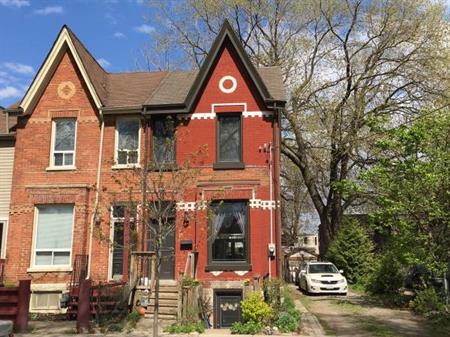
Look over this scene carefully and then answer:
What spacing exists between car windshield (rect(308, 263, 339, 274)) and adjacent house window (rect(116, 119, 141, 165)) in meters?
10.8

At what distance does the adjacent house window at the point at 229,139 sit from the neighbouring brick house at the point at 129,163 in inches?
1.4

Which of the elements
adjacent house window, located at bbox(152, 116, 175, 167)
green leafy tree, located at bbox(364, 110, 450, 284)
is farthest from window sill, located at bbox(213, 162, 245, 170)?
green leafy tree, located at bbox(364, 110, 450, 284)

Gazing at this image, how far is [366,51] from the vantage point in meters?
31.1

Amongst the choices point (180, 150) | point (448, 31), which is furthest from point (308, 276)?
point (448, 31)

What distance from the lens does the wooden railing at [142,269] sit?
16281 millimetres

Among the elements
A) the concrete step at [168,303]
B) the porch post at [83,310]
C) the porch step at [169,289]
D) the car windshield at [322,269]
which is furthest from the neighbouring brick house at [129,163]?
the car windshield at [322,269]

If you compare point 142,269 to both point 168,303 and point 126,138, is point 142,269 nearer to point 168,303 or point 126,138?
point 168,303

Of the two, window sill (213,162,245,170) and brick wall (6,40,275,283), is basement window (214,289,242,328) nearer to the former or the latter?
brick wall (6,40,275,283)

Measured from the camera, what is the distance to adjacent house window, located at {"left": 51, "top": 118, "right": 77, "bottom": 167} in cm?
1878

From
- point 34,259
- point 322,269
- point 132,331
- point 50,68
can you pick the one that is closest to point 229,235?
point 132,331

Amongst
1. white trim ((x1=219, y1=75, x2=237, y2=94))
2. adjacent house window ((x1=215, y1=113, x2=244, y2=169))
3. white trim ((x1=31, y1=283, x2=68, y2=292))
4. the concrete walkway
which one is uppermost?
white trim ((x1=219, y1=75, x2=237, y2=94))

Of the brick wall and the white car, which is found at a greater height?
the brick wall

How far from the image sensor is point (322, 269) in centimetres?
2417

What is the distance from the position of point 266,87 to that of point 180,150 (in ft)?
12.5
